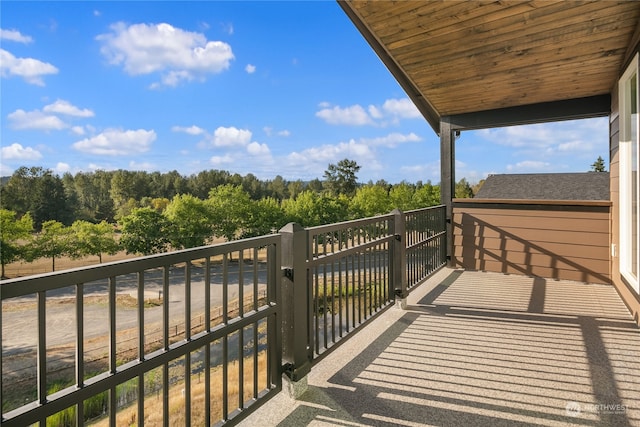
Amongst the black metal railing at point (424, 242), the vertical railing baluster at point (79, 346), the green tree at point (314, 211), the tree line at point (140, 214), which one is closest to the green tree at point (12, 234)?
the tree line at point (140, 214)

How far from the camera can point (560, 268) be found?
4.85 metres

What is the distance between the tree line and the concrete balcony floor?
24.2 meters

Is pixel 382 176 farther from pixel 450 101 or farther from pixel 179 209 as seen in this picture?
pixel 450 101

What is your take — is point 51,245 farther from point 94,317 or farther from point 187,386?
point 187,386

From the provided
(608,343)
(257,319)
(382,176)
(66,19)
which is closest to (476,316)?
(608,343)

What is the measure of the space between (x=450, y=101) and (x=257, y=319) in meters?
4.33

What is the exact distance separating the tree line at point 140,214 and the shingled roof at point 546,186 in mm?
11616

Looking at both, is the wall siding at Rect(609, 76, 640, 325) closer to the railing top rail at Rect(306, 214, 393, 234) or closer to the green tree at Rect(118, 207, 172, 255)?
the railing top rail at Rect(306, 214, 393, 234)

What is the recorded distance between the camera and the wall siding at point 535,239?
462cm

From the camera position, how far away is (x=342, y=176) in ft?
177

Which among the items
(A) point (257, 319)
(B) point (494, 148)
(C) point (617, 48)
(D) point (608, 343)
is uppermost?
(B) point (494, 148)

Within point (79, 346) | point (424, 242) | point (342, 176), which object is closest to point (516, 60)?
point (424, 242)

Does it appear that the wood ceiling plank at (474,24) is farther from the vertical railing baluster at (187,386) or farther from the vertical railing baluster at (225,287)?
the vertical railing baluster at (187,386)

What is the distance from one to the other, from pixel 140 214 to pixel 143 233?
1.77 m
